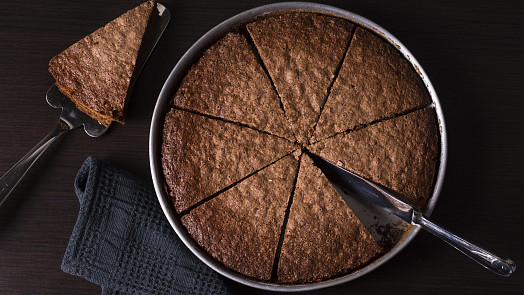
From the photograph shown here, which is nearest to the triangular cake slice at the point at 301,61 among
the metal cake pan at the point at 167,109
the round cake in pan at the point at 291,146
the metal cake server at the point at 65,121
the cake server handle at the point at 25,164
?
the round cake in pan at the point at 291,146

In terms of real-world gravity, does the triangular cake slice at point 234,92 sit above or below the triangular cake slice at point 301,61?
below

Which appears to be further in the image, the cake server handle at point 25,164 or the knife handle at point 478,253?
the cake server handle at point 25,164

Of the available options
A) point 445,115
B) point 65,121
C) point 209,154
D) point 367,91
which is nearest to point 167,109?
point 209,154

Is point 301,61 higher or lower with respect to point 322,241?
higher

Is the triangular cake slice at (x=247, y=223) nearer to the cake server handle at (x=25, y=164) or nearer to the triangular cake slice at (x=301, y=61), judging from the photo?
the triangular cake slice at (x=301, y=61)

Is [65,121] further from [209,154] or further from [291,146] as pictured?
[291,146]

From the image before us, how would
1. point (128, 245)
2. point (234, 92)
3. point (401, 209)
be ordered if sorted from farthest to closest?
point (128, 245), point (234, 92), point (401, 209)
